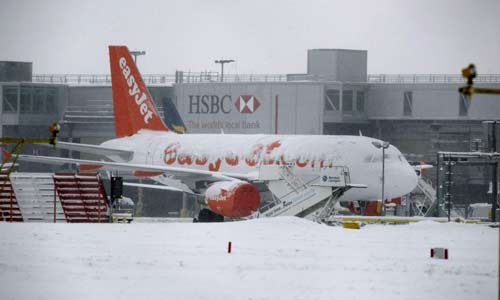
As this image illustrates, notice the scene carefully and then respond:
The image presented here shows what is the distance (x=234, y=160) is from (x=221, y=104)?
1260 inches

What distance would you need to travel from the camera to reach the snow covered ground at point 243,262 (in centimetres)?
2711

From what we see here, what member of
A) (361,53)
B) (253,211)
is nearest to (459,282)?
(253,211)

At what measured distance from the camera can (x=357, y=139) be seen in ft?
187

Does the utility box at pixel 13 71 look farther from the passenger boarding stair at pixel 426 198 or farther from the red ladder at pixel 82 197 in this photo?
the red ladder at pixel 82 197

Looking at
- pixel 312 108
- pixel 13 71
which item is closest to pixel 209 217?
pixel 312 108

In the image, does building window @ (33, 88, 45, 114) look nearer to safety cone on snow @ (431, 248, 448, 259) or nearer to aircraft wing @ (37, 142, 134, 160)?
aircraft wing @ (37, 142, 134, 160)

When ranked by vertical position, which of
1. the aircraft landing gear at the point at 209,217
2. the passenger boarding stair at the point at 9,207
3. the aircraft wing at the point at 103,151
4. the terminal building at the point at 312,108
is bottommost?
the aircraft landing gear at the point at 209,217

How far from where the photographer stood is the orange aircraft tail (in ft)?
226

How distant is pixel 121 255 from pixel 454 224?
18.5 m

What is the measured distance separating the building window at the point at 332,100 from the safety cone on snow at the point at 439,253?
54.2 m

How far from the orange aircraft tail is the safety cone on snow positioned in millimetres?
36402

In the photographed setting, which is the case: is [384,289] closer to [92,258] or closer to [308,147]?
[92,258]

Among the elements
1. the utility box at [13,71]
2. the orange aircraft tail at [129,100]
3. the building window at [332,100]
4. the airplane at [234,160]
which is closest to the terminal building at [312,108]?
the building window at [332,100]

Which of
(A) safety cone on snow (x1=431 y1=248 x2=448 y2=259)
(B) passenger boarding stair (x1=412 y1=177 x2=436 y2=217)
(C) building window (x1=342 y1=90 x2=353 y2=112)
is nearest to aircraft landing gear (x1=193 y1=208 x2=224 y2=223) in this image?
(B) passenger boarding stair (x1=412 y1=177 x2=436 y2=217)
